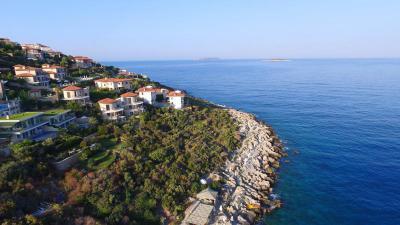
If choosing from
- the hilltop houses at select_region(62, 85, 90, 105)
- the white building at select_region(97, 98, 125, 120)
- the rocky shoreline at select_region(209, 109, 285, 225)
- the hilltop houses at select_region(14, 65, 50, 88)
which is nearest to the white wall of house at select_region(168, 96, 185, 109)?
the white building at select_region(97, 98, 125, 120)

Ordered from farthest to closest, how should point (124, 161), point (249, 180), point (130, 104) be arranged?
point (130, 104), point (249, 180), point (124, 161)

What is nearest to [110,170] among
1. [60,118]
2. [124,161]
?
[124,161]

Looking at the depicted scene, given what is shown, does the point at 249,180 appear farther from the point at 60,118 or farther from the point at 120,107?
the point at 60,118

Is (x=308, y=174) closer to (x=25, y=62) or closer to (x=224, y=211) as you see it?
(x=224, y=211)

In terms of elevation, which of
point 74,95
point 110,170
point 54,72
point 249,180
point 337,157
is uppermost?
point 54,72

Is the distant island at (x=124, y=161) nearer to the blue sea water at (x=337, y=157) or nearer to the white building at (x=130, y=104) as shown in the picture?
the white building at (x=130, y=104)

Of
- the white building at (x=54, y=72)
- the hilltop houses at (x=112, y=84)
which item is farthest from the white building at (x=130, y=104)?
the white building at (x=54, y=72)

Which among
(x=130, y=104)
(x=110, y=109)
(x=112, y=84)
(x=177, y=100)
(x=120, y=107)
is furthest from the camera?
(x=112, y=84)
